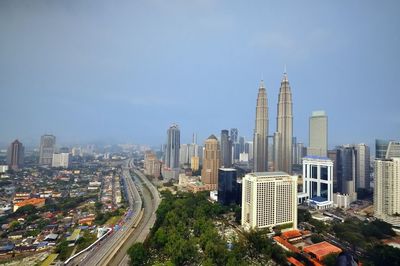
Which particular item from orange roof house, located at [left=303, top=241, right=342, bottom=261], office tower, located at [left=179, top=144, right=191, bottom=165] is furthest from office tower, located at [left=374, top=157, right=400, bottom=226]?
office tower, located at [left=179, top=144, right=191, bottom=165]

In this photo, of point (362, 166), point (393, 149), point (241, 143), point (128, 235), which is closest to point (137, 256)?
point (128, 235)

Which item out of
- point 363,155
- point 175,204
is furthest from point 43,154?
point 363,155

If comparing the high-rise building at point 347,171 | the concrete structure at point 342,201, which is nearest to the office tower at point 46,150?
the concrete structure at point 342,201

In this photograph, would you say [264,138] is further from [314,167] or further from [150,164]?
[150,164]

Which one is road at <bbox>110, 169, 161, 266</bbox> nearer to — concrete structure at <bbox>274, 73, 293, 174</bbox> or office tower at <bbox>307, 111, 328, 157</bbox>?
concrete structure at <bbox>274, 73, 293, 174</bbox>

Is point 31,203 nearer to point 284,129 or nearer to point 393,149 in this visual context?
point 284,129

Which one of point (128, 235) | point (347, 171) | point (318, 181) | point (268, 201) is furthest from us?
point (347, 171)

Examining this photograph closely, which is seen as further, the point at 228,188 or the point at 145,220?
the point at 228,188
